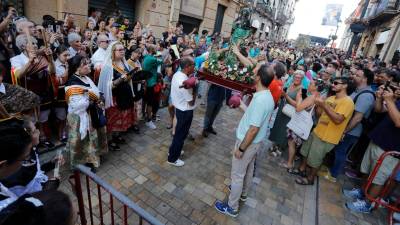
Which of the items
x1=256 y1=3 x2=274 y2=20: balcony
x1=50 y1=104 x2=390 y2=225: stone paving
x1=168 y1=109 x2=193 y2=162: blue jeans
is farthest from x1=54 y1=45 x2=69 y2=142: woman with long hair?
x1=256 y1=3 x2=274 y2=20: balcony

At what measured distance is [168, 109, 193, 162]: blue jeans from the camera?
4145mm

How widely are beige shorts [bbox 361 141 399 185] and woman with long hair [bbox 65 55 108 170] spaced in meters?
4.44

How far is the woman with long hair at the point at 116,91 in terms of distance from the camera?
164 inches

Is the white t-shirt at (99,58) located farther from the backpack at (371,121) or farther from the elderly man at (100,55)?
the backpack at (371,121)

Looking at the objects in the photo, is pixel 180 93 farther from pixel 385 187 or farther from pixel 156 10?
pixel 156 10

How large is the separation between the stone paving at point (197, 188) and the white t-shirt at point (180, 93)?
1.17 m

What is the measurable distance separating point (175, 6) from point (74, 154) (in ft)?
33.7

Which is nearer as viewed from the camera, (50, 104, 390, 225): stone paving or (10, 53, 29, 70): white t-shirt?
(50, 104, 390, 225): stone paving

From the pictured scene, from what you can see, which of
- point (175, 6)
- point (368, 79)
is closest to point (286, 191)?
point (368, 79)

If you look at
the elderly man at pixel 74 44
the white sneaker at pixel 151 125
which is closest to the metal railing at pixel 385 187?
the white sneaker at pixel 151 125

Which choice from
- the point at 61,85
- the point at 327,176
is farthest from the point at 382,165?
the point at 61,85

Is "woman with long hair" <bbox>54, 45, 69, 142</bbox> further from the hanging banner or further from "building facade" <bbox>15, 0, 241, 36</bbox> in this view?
the hanging banner

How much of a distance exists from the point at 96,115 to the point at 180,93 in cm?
135

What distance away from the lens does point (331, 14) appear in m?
55.4
